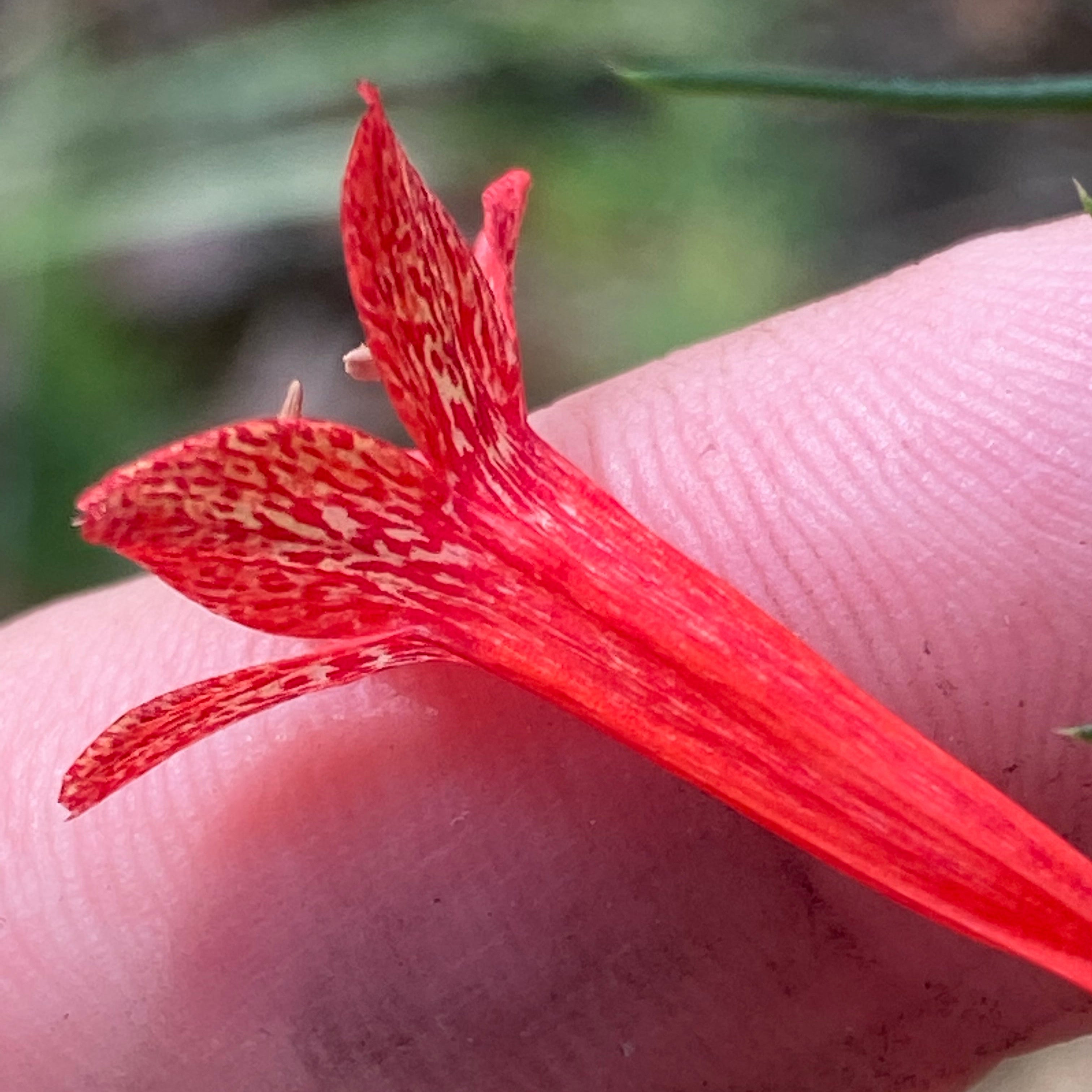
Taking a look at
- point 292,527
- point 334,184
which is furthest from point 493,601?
point 334,184

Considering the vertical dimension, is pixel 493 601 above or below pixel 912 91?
below

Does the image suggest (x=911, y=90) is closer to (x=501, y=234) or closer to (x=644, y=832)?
(x=501, y=234)

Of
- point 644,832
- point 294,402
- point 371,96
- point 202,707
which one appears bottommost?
point 644,832

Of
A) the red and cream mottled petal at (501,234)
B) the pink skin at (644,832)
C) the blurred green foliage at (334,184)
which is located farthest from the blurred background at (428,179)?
the red and cream mottled petal at (501,234)

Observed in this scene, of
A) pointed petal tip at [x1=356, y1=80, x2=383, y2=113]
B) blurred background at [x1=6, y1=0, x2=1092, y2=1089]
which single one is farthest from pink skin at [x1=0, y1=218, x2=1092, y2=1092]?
blurred background at [x1=6, y1=0, x2=1092, y2=1089]

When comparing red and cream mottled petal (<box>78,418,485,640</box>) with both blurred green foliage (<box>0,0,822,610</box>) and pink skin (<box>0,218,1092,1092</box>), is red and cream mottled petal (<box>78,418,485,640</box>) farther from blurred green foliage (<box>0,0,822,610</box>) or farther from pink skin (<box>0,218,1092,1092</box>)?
blurred green foliage (<box>0,0,822,610</box>)

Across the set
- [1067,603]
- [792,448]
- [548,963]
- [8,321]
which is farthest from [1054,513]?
[8,321]

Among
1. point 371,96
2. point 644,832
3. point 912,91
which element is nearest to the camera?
point 371,96
